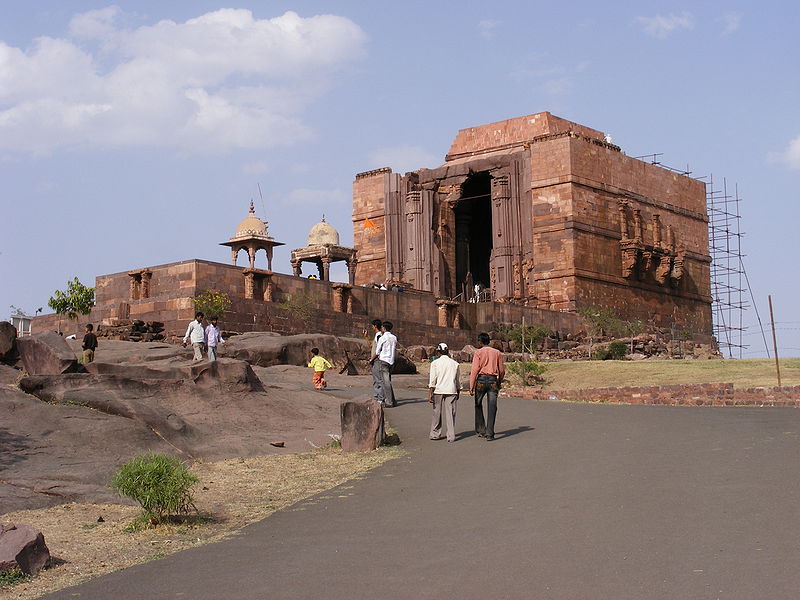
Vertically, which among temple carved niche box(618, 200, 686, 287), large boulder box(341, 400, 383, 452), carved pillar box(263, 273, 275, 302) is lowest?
large boulder box(341, 400, 383, 452)

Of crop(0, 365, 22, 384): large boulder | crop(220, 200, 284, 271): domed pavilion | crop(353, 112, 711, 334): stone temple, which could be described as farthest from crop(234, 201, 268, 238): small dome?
crop(0, 365, 22, 384): large boulder

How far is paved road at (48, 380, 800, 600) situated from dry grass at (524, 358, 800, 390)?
957cm

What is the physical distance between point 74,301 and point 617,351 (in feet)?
53.9

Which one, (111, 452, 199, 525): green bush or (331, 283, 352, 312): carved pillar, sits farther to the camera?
(331, 283, 352, 312): carved pillar

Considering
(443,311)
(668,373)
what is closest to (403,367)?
(668,373)

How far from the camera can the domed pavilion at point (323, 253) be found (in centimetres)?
4331

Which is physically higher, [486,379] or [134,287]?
[134,287]

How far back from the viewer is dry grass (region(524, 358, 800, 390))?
22.2 metres

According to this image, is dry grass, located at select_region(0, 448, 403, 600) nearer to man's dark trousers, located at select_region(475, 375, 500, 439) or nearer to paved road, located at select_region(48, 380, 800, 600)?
paved road, located at select_region(48, 380, 800, 600)

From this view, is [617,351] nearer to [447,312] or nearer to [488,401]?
[447,312]

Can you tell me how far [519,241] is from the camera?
142ft

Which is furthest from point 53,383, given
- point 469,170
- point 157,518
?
point 469,170

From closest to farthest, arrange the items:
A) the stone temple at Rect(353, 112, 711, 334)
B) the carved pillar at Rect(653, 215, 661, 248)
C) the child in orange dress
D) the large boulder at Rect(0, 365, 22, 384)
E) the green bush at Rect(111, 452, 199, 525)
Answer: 1. the green bush at Rect(111, 452, 199, 525)
2. the large boulder at Rect(0, 365, 22, 384)
3. the child in orange dress
4. the stone temple at Rect(353, 112, 711, 334)
5. the carved pillar at Rect(653, 215, 661, 248)

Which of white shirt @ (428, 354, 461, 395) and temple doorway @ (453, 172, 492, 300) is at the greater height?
temple doorway @ (453, 172, 492, 300)
